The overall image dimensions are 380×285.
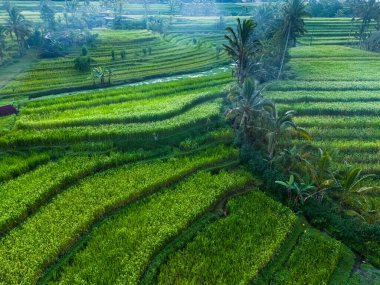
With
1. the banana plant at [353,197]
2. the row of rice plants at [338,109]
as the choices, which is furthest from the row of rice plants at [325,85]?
the banana plant at [353,197]

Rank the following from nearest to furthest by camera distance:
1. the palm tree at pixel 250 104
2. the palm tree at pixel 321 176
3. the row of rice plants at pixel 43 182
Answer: the row of rice plants at pixel 43 182
the palm tree at pixel 321 176
the palm tree at pixel 250 104

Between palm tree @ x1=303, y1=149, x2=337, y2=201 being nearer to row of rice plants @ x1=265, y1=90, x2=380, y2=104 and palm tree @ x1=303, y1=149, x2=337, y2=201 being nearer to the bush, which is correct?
row of rice plants @ x1=265, y1=90, x2=380, y2=104

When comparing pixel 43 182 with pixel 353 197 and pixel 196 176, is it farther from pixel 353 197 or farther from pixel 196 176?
pixel 353 197

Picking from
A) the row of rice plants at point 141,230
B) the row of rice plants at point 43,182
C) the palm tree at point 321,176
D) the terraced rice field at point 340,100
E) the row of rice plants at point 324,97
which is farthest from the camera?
the row of rice plants at point 324,97

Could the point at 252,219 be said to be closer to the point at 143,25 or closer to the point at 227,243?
the point at 227,243

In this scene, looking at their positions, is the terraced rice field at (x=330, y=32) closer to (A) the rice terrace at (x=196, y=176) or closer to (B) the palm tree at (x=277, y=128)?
(A) the rice terrace at (x=196, y=176)

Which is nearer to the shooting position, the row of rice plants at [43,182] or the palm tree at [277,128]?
the row of rice plants at [43,182]

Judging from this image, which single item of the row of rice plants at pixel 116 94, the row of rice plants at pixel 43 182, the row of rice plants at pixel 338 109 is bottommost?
the row of rice plants at pixel 43 182

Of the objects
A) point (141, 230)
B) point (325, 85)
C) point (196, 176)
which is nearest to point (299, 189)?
point (196, 176)

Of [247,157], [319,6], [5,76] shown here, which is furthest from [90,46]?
[319,6]
